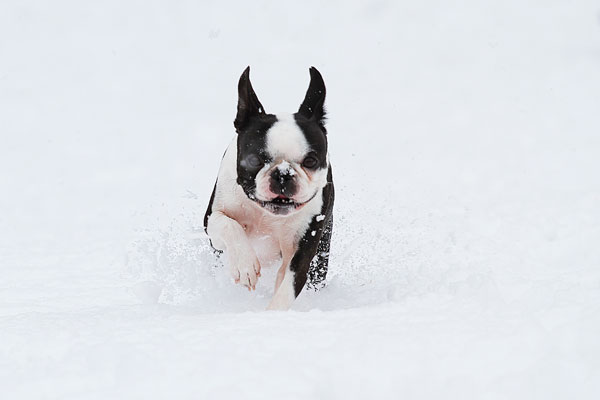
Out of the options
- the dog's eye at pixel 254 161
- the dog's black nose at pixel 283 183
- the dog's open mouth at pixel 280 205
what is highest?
the dog's eye at pixel 254 161

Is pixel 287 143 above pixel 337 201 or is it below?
above

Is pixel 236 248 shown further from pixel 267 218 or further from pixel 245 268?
pixel 267 218

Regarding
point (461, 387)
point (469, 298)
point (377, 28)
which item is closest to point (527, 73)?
point (377, 28)

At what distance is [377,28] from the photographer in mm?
12734

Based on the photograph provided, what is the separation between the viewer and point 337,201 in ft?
24.1

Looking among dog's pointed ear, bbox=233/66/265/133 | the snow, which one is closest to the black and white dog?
dog's pointed ear, bbox=233/66/265/133

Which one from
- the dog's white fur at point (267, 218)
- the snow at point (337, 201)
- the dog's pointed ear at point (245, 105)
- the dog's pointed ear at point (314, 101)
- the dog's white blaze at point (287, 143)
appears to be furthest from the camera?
the dog's pointed ear at point (314, 101)

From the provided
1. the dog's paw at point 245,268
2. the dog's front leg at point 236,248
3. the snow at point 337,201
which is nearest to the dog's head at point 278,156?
the dog's front leg at point 236,248

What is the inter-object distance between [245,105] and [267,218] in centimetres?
65

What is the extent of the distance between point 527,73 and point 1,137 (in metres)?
7.93

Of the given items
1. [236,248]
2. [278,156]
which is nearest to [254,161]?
[278,156]

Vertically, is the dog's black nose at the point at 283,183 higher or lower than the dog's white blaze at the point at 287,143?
lower

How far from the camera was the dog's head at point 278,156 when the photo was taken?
3.78m

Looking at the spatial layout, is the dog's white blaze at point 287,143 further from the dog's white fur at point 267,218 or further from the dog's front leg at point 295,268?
the dog's front leg at point 295,268
